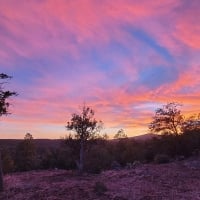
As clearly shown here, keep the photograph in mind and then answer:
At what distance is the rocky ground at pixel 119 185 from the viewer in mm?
20000

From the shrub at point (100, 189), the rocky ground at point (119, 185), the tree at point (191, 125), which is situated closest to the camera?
the rocky ground at point (119, 185)

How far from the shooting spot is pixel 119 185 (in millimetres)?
23094

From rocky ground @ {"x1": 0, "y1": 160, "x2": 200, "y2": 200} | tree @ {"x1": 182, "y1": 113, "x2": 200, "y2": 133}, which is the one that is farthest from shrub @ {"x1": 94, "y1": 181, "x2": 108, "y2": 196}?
tree @ {"x1": 182, "y1": 113, "x2": 200, "y2": 133}

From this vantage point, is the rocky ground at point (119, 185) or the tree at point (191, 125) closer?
the rocky ground at point (119, 185)

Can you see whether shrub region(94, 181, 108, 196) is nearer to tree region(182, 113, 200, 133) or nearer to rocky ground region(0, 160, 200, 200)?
rocky ground region(0, 160, 200, 200)

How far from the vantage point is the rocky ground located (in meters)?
20.0

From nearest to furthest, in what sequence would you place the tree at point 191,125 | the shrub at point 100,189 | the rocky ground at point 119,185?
the rocky ground at point 119,185 < the shrub at point 100,189 < the tree at point 191,125

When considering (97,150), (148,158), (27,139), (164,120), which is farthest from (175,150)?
(27,139)

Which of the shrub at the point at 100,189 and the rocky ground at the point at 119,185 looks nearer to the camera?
the rocky ground at the point at 119,185

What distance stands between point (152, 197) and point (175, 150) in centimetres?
2151

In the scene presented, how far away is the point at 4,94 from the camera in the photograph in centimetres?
2550

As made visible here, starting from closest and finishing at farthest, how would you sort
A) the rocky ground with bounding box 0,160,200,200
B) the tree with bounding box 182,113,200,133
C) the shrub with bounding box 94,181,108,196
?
the rocky ground with bounding box 0,160,200,200 → the shrub with bounding box 94,181,108,196 → the tree with bounding box 182,113,200,133

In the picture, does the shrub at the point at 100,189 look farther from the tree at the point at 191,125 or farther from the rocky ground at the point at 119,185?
the tree at the point at 191,125

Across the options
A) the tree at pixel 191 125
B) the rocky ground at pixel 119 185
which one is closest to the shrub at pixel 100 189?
the rocky ground at pixel 119 185
